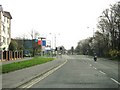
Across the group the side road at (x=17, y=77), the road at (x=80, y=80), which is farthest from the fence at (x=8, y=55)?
the road at (x=80, y=80)

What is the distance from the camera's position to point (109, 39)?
3438 inches

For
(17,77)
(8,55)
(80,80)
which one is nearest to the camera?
(80,80)

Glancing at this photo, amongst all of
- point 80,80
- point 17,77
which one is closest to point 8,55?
→ point 17,77

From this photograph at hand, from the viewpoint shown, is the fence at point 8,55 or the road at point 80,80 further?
the fence at point 8,55

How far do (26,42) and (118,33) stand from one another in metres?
74.6

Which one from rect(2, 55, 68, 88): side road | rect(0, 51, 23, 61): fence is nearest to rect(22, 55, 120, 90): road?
rect(2, 55, 68, 88): side road

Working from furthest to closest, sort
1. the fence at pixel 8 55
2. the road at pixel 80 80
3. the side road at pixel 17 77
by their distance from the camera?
the fence at pixel 8 55 < the road at pixel 80 80 < the side road at pixel 17 77

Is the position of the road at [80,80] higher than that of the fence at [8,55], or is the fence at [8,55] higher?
the fence at [8,55]

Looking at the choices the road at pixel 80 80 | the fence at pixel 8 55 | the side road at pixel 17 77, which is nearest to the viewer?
the side road at pixel 17 77

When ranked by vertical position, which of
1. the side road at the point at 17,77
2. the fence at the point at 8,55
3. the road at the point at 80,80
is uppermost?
the fence at the point at 8,55

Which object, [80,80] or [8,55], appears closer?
[80,80]

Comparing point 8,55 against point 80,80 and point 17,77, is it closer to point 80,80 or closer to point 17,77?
point 17,77

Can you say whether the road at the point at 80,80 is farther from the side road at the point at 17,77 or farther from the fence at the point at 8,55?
the fence at the point at 8,55

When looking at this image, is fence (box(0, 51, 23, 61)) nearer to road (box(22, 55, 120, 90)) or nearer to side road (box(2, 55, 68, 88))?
side road (box(2, 55, 68, 88))
